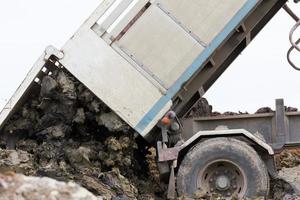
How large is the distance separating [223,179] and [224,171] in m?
0.10

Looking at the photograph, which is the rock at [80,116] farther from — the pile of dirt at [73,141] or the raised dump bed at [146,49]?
the raised dump bed at [146,49]

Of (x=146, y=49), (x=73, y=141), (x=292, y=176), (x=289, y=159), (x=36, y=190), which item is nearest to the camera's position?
(x=36, y=190)

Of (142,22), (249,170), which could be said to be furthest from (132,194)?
(142,22)

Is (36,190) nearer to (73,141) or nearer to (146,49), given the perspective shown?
(146,49)

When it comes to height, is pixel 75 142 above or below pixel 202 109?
below

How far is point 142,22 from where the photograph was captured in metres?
7.47

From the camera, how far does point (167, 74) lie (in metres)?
7.52

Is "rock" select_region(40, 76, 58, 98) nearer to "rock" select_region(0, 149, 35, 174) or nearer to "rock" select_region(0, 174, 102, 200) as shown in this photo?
"rock" select_region(0, 149, 35, 174)

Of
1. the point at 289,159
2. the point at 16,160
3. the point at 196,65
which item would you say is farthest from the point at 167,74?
the point at 289,159

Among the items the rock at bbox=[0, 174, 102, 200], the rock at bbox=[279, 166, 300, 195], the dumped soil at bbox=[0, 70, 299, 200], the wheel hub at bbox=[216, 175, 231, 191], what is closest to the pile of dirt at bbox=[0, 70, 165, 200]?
the dumped soil at bbox=[0, 70, 299, 200]

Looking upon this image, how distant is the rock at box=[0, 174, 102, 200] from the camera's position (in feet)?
13.3

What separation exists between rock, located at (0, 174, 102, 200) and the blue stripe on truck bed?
11.2 feet

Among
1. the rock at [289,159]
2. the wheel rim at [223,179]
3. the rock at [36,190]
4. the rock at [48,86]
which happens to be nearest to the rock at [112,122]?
the rock at [48,86]

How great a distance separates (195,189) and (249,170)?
520mm
